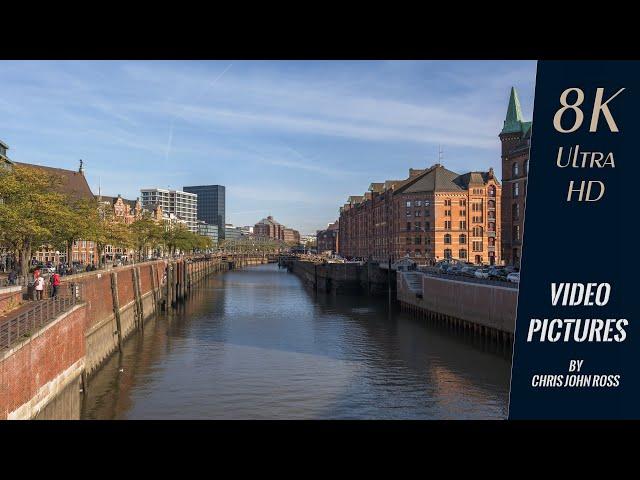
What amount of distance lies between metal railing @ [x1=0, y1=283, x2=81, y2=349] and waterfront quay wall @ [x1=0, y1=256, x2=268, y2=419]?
26 centimetres

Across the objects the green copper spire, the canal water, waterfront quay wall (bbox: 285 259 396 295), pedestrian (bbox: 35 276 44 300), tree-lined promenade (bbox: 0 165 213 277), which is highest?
the green copper spire

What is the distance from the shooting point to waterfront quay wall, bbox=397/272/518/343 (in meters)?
45.2

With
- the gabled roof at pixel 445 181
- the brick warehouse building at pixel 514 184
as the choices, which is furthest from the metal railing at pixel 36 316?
the gabled roof at pixel 445 181

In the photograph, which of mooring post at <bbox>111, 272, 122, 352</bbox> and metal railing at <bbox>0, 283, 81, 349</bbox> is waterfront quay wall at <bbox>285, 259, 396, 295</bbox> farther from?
metal railing at <bbox>0, 283, 81, 349</bbox>

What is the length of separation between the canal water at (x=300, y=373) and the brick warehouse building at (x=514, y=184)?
63.0ft

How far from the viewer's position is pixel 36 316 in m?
24.5

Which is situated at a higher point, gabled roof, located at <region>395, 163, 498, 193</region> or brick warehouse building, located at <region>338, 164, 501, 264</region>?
gabled roof, located at <region>395, 163, 498, 193</region>

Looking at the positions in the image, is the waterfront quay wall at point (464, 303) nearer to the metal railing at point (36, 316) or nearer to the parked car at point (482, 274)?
the parked car at point (482, 274)

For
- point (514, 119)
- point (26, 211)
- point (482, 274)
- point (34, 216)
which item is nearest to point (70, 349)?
point (26, 211)

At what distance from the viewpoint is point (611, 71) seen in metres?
12.7

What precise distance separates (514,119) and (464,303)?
34465 mm

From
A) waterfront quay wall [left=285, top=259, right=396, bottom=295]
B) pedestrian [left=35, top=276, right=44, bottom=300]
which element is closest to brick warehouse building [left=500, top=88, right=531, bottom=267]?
waterfront quay wall [left=285, top=259, right=396, bottom=295]

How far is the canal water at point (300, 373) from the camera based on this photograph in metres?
28.4
